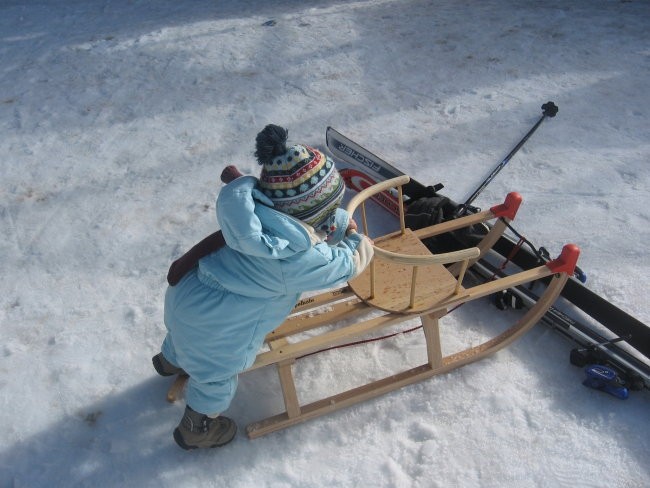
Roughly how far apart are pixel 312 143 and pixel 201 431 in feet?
7.65

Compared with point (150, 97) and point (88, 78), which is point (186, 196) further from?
point (88, 78)

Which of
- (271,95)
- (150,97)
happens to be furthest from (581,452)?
(150,97)

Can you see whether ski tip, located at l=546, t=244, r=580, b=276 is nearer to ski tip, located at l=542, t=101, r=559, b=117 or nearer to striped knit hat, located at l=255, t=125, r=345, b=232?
striped knit hat, located at l=255, t=125, r=345, b=232

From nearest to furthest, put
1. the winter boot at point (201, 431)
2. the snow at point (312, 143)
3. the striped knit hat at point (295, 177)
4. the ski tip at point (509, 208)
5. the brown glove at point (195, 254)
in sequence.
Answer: the striped knit hat at point (295, 177)
the brown glove at point (195, 254)
the winter boot at point (201, 431)
the snow at point (312, 143)
the ski tip at point (509, 208)

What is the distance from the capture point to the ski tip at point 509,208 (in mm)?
2814

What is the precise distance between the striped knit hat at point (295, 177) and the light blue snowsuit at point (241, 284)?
0.13 ft

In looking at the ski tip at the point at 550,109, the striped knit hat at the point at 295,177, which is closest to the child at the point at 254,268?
the striped knit hat at the point at 295,177

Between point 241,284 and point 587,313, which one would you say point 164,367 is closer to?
point 241,284

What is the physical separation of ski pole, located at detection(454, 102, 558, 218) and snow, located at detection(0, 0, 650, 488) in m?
0.08

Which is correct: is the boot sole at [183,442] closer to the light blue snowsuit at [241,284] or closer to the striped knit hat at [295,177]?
the light blue snowsuit at [241,284]

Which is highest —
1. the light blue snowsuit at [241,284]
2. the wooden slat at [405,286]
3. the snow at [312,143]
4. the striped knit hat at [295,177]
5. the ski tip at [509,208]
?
the striped knit hat at [295,177]

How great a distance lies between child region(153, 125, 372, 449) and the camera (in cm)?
183

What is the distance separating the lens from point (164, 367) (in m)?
2.60

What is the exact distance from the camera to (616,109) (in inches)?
170
